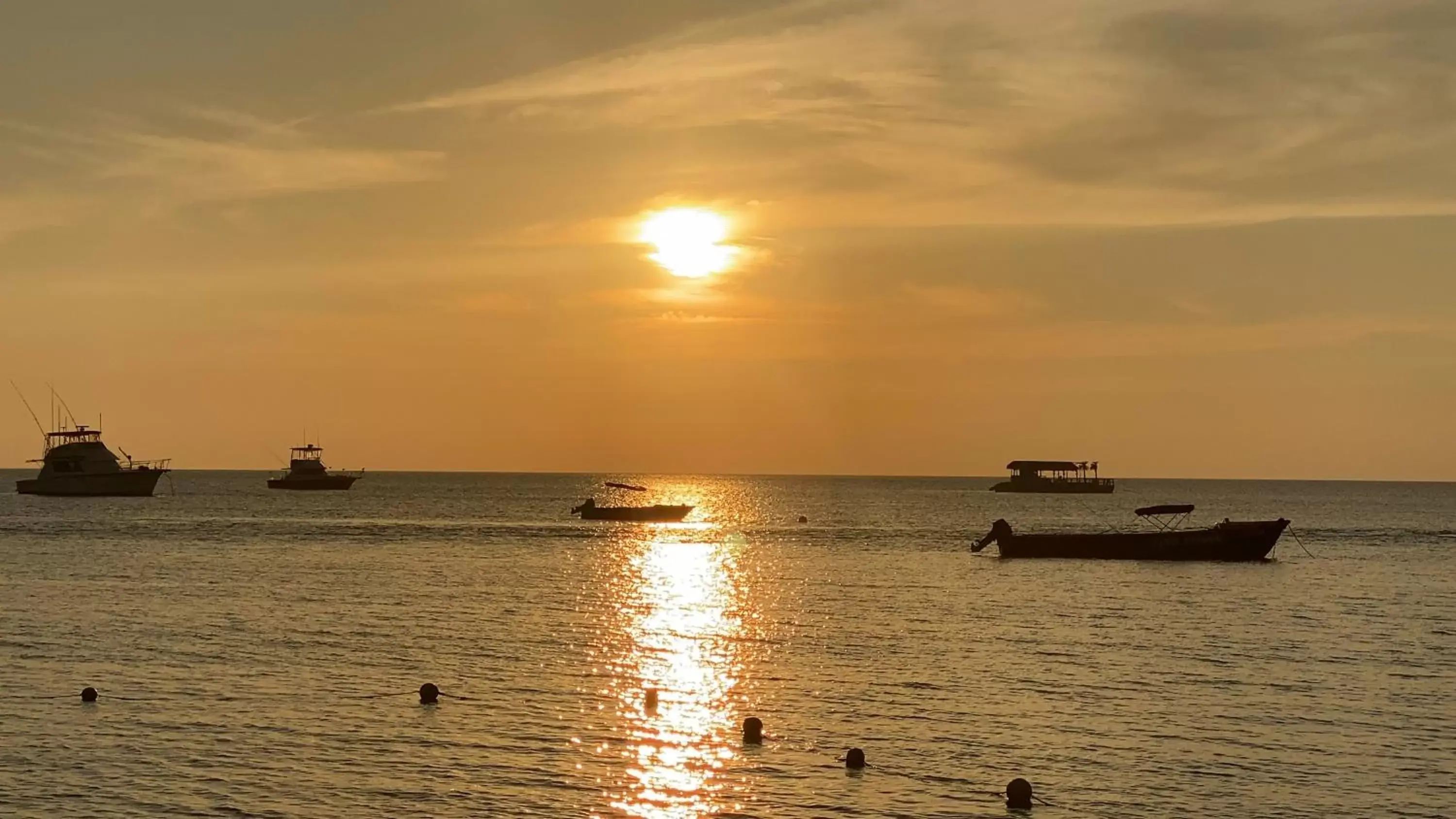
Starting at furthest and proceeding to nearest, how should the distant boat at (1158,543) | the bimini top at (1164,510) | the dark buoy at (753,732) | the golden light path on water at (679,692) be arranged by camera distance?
1. the distant boat at (1158,543)
2. the bimini top at (1164,510)
3. the dark buoy at (753,732)
4. the golden light path on water at (679,692)

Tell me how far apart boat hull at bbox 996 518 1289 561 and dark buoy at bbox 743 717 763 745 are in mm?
81617

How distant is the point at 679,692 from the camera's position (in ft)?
149

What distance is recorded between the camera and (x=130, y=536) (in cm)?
12925

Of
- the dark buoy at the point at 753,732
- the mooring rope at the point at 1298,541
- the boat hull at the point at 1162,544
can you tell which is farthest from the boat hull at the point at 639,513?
the dark buoy at the point at 753,732

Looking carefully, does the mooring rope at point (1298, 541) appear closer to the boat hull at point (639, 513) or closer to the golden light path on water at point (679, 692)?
the golden light path on water at point (679, 692)

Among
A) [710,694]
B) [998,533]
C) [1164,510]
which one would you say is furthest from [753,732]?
[1164,510]

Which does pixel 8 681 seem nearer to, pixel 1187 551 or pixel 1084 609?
pixel 1084 609

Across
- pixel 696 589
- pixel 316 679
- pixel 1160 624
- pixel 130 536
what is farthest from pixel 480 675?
pixel 130 536

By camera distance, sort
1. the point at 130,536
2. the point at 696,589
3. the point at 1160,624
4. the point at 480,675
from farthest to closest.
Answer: the point at 130,536
the point at 696,589
the point at 1160,624
the point at 480,675

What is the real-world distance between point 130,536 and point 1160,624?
97.5 m

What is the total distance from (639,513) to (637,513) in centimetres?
24

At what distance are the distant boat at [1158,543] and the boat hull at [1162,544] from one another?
4cm

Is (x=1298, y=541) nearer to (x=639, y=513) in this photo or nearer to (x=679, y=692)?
(x=639, y=513)

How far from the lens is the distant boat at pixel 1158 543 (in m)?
112
